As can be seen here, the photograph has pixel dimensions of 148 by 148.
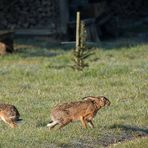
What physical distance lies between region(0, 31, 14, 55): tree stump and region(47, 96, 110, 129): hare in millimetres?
11499

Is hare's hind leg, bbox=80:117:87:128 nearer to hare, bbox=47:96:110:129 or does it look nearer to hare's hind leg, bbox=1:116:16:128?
hare, bbox=47:96:110:129

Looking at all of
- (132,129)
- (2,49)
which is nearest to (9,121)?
(132,129)

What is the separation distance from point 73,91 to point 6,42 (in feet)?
27.4

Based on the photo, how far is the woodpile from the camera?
28.3 m

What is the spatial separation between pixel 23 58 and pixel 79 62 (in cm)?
341

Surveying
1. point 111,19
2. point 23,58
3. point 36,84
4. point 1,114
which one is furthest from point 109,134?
point 111,19

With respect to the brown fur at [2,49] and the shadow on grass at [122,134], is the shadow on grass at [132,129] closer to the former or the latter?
the shadow on grass at [122,134]

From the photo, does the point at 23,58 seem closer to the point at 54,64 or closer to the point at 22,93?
the point at 54,64

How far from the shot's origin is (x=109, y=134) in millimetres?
11484

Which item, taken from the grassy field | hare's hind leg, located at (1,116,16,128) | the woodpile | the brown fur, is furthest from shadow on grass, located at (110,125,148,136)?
the woodpile

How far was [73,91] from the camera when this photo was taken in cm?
1559

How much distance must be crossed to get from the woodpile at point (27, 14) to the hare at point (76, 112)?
55.2 ft

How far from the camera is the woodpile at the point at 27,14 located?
92.8 feet

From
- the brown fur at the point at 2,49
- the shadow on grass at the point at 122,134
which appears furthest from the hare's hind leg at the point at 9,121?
the brown fur at the point at 2,49
